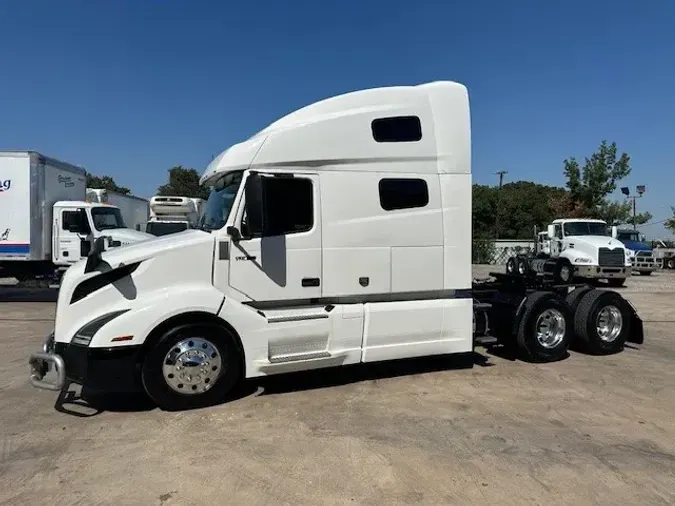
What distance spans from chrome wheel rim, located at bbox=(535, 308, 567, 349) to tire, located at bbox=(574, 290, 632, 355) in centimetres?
55

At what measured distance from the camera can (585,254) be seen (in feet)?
65.7

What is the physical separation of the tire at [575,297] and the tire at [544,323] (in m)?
0.48

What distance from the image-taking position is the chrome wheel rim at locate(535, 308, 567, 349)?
740cm

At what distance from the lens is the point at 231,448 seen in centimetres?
437

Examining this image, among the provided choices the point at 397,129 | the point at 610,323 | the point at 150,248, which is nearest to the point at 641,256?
the point at 610,323

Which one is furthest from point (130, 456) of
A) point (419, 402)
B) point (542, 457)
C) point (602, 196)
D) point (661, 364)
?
point (602, 196)

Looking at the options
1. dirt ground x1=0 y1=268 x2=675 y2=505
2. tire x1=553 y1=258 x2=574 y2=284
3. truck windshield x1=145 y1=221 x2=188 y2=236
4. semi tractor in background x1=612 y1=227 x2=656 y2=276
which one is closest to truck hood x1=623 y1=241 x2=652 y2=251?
semi tractor in background x1=612 y1=227 x2=656 y2=276

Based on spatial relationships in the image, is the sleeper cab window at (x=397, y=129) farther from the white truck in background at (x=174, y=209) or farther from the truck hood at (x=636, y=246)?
the truck hood at (x=636, y=246)

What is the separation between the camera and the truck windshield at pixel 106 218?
14328mm

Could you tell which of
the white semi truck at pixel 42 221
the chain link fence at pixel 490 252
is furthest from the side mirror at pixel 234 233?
the chain link fence at pixel 490 252

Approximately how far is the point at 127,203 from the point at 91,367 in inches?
702

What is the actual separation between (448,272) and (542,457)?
267cm

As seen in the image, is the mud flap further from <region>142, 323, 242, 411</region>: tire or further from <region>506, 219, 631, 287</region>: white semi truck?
<region>506, 219, 631, 287</region>: white semi truck

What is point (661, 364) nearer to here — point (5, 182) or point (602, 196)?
point (5, 182)
